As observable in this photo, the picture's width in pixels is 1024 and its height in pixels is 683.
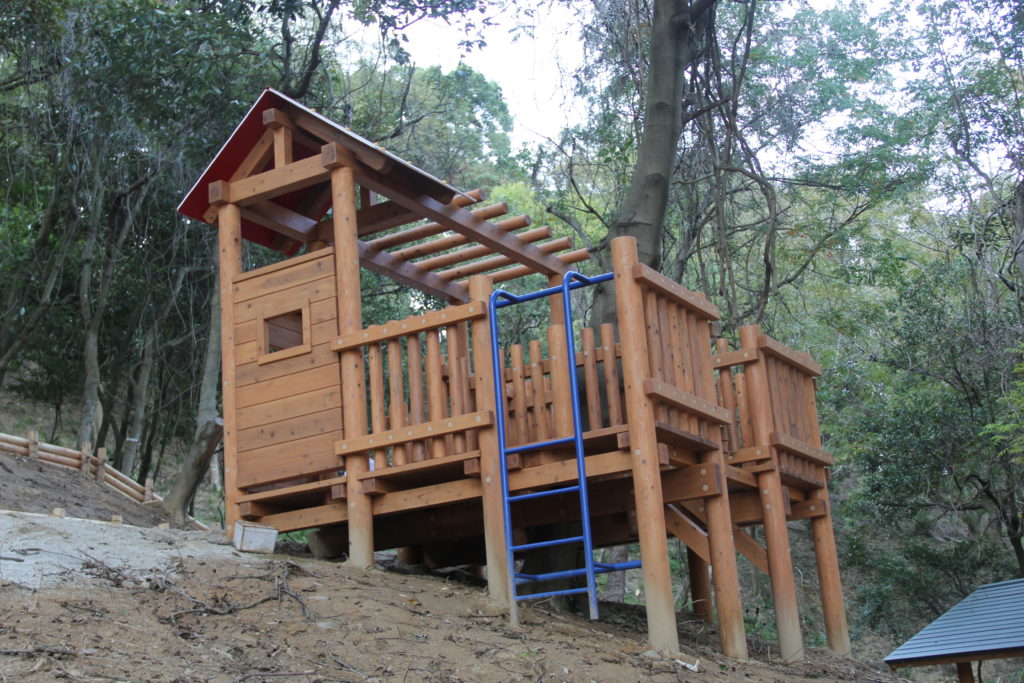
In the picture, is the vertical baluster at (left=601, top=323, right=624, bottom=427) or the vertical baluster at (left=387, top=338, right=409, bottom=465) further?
the vertical baluster at (left=387, top=338, right=409, bottom=465)

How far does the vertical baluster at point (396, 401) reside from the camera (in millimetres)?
7234

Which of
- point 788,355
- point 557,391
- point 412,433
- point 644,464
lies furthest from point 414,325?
point 788,355

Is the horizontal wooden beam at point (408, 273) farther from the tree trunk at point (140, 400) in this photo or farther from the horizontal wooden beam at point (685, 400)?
the tree trunk at point (140, 400)

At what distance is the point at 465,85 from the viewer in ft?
62.4

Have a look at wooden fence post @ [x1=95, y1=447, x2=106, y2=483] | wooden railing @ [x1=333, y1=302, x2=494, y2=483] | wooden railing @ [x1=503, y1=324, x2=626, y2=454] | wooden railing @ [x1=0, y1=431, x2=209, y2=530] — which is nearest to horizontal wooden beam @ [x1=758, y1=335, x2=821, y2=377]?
wooden railing @ [x1=503, y1=324, x2=626, y2=454]

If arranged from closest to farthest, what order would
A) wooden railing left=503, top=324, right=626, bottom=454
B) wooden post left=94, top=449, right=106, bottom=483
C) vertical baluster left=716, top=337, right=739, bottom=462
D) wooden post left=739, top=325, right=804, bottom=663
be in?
wooden railing left=503, top=324, right=626, bottom=454 → wooden post left=739, top=325, right=804, bottom=663 → vertical baluster left=716, top=337, right=739, bottom=462 → wooden post left=94, top=449, right=106, bottom=483

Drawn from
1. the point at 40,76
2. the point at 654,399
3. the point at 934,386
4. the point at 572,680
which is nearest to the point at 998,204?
the point at 934,386

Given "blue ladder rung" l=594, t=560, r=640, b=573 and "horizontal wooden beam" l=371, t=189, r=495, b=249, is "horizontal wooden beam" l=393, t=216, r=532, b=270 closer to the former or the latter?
"horizontal wooden beam" l=371, t=189, r=495, b=249

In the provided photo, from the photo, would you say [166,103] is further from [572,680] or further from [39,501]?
[572,680]

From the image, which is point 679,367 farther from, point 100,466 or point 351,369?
point 100,466

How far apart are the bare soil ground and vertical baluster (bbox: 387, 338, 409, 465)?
810mm

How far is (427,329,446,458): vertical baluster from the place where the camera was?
709 centimetres

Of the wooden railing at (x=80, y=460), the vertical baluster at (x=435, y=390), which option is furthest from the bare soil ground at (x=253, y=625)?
the wooden railing at (x=80, y=460)

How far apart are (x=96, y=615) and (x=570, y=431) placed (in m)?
3.11
